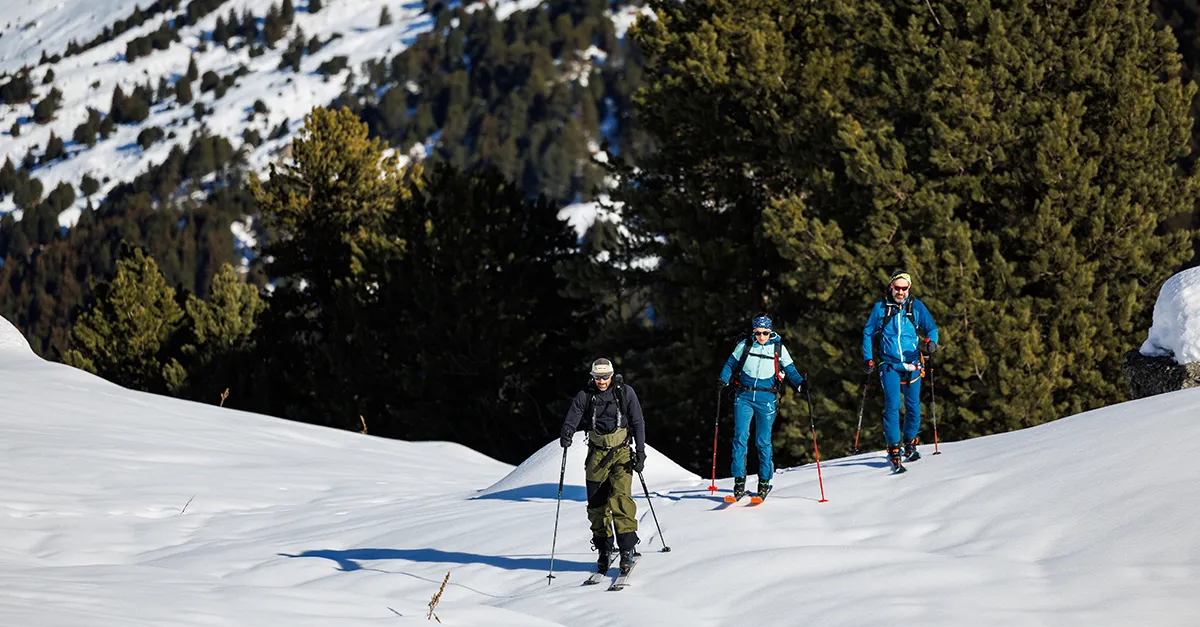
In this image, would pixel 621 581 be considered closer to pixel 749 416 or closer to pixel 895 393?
pixel 749 416

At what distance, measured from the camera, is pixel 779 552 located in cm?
1025

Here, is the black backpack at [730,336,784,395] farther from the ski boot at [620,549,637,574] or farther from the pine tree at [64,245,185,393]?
the pine tree at [64,245,185,393]

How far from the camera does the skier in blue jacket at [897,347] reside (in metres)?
12.5

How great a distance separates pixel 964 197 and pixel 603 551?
15191 mm

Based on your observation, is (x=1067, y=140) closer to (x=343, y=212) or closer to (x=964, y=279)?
(x=964, y=279)

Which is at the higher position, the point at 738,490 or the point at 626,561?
the point at 738,490

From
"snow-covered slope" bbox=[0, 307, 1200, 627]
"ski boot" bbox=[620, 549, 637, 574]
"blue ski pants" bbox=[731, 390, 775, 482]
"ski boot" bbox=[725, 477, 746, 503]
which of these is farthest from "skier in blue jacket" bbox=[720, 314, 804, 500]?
"ski boot" bbox=[620, 549, 637, 574]

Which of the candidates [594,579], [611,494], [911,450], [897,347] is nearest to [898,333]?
[897,347]

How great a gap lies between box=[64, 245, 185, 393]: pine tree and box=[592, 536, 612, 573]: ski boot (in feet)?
129

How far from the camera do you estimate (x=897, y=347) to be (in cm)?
1246

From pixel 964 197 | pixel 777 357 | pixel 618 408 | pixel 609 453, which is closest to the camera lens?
pixel 609 453

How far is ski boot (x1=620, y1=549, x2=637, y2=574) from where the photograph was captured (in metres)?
10.3

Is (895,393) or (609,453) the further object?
(895,393)

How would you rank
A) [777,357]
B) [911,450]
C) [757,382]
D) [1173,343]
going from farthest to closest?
[1173,343]
[911,450]
[777,357]
[757,382]
